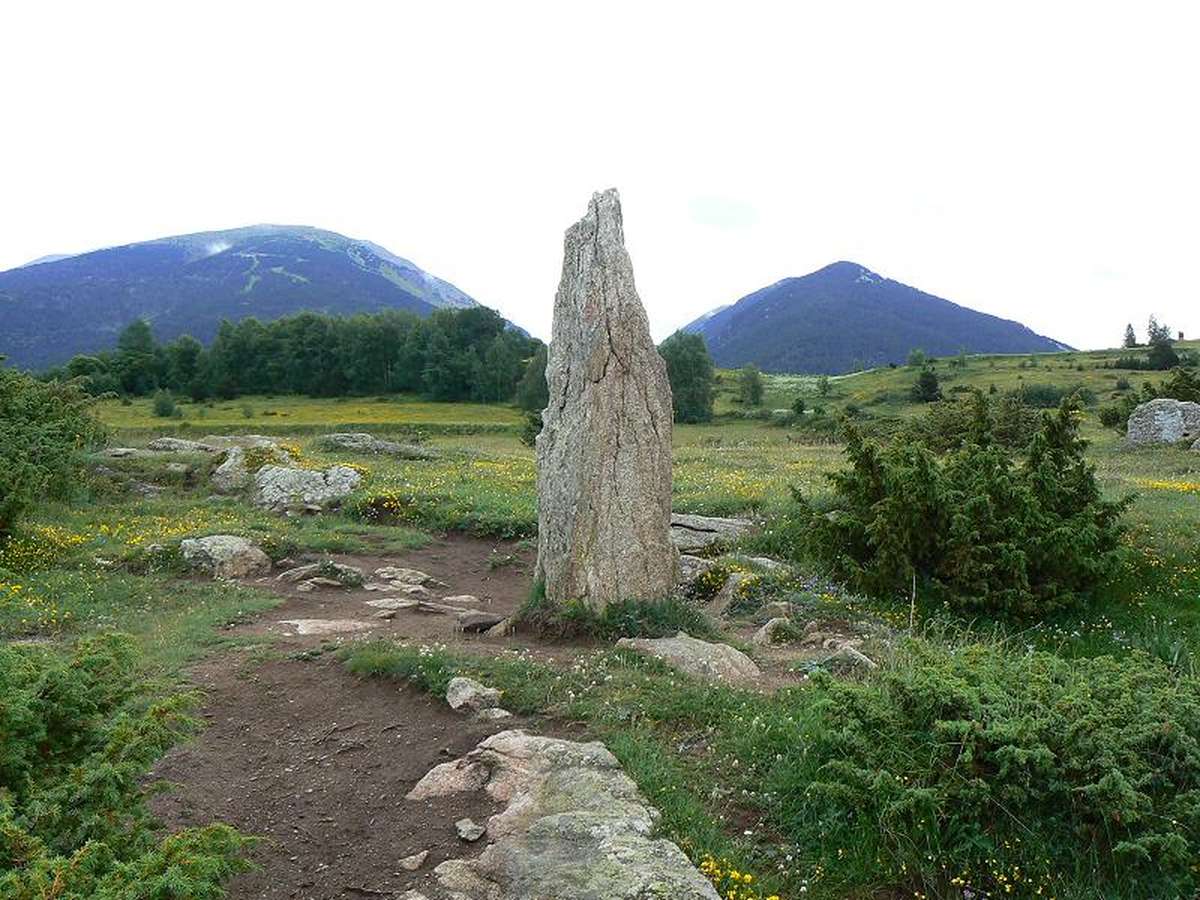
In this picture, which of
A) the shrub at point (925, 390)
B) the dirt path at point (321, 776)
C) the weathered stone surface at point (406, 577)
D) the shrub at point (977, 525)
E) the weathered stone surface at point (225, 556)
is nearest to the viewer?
the dirt path at point (321, 776)

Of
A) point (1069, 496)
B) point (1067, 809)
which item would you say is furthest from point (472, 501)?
point (1067, 809)

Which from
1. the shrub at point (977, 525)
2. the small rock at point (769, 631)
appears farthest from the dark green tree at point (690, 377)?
the small rock at point (769, 631)

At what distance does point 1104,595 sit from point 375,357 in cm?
9136

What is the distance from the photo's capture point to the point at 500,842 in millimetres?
5949

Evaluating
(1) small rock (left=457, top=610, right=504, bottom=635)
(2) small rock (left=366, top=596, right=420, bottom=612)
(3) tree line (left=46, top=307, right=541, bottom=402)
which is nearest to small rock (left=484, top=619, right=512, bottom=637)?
(1) small rock (left=457, top=610, right=504, bottom=635)

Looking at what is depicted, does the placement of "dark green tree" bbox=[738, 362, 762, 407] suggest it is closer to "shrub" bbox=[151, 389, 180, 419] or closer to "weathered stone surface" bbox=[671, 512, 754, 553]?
"shrub" bbox=[151, 389, 180, 419]

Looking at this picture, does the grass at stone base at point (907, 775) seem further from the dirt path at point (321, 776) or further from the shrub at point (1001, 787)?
the dirt path at point (321, 776)

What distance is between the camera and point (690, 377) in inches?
3059

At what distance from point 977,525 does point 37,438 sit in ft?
63.6

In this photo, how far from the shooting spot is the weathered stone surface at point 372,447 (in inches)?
1302

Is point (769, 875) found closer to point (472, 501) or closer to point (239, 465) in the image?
point (472, 501)

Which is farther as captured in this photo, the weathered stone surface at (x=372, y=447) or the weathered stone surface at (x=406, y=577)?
the weathered stone surface at (x=372, y=447)

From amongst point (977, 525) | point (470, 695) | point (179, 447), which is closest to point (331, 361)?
point (179, 447)

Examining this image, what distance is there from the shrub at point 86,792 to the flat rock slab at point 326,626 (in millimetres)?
5247
